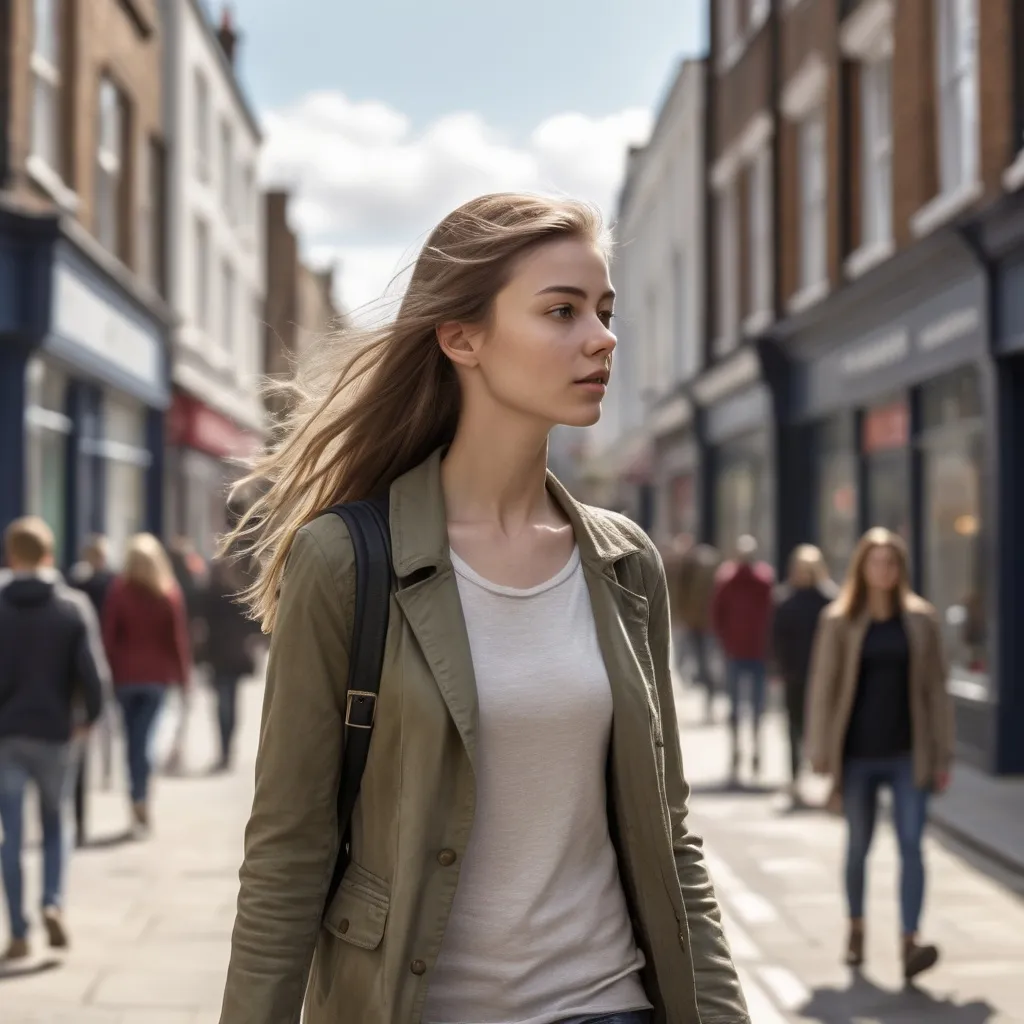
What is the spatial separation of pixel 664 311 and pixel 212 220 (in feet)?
31.4

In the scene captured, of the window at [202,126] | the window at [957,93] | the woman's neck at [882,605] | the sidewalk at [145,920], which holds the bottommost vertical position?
the sidewalk at [145,920]

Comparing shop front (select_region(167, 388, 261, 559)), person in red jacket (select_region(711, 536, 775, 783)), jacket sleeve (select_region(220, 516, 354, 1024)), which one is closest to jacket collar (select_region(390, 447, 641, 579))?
jacket sleeve (select_region(220, 516, 354, 1024))

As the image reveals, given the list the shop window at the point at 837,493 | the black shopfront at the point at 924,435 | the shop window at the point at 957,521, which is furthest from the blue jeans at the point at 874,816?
the shop window at the point at 837,493

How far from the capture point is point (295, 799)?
85.0 inches

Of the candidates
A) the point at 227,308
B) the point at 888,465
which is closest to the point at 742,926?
the point at 888,465

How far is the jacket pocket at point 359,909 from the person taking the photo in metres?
2.14

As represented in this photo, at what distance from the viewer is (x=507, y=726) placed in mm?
2229

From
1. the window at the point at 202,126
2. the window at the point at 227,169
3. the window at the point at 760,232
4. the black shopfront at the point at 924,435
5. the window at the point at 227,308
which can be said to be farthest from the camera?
the window at the point at 227,308

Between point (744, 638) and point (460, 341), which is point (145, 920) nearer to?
point (460, 341)

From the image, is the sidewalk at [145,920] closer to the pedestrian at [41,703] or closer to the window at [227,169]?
the pedestrian at [41,703]

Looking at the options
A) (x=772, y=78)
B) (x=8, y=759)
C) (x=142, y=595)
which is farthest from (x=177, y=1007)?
(x=772, y=78)

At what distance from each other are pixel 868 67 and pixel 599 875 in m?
16.6

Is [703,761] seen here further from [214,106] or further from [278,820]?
[214,106]

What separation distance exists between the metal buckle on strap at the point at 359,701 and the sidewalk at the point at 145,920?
4.02 m
